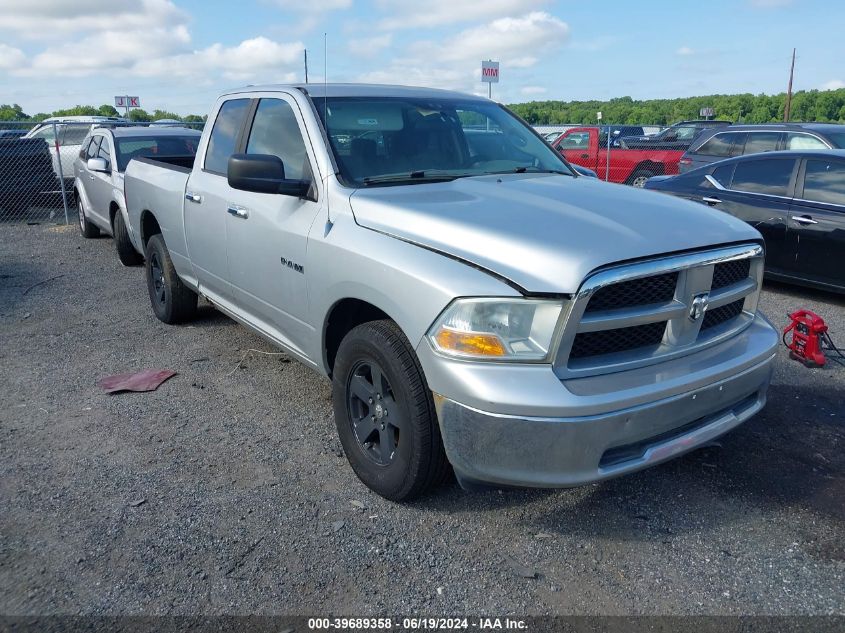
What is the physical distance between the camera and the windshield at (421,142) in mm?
3959

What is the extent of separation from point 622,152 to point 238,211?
12940mm

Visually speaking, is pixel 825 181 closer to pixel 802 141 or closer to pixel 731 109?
pixel 802 141

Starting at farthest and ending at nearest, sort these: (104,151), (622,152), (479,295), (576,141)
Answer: (576,141) → (622,152) → (104,151) → (479,295)

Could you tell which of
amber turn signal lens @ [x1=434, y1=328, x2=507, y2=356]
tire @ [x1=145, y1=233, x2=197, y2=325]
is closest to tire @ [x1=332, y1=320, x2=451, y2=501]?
amber turn signal lens @ [x1=434, y1=328, x2=507, y2=356]

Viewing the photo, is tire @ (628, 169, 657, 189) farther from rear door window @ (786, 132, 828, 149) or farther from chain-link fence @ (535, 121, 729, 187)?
rear door window @ (786, 132, 828, 149)

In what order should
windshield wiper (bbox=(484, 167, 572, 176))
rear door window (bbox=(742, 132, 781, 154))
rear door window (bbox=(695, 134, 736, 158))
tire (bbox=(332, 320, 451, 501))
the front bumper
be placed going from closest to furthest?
the front bumper < tire (bbox=(332, 320, 451, 501)) < windshield wiper (bbox=(484, 167, 572, 176)) < rear door window (bbox=(742, 132, 781, 154)) < rear door window (bbox=(695, 134, 736, 158))

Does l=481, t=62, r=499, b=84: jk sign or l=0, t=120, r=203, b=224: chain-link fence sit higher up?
l=481, t=62, r=499, b=84: jk sign

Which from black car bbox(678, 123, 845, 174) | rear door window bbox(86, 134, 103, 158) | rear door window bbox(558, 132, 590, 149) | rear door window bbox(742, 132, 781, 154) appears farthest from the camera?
rear door window bbox(558, 132, 590, 149)

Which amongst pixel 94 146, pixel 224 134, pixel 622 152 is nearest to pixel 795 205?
pixel 224 134

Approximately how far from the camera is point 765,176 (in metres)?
7.88

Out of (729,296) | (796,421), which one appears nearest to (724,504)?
(729,296)

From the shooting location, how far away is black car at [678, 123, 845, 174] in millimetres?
10773

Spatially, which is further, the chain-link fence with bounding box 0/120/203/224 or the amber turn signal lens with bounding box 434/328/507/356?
the chain-link fence with bounding box 0/120/203/224

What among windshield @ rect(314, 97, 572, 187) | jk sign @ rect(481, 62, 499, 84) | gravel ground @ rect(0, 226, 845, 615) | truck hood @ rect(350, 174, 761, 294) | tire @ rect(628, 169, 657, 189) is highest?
jk sign @ rect(481, 62, 499, 84)
